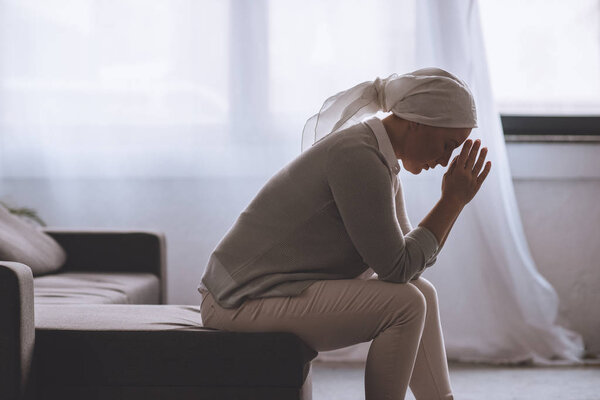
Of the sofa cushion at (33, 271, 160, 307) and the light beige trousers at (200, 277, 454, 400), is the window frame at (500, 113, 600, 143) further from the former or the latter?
the light beige trousers at (200, 277, 454, 400)

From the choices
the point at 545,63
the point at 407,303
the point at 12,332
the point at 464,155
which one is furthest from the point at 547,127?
the point at 12,332

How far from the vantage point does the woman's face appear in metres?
1.59

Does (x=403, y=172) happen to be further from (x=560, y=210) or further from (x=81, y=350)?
(x=81, y=350)

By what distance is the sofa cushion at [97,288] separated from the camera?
2164 mm

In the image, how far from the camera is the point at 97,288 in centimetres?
235

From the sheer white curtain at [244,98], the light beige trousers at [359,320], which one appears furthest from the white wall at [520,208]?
the light beige trousers at [359,320]

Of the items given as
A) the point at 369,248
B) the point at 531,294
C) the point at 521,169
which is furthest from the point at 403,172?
the point at 369,248

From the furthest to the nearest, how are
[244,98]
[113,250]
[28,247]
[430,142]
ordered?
[244,98] < [113,250] < [28,247] < [430,142]

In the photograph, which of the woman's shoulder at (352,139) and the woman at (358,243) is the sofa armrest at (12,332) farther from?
the woman's shoulder at (352,139)

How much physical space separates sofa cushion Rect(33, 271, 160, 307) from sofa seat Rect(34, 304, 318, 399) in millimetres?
436

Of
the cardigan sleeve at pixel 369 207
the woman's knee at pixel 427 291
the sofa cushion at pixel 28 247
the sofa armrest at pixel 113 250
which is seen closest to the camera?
the cardigan sleeve at pixel 369 207

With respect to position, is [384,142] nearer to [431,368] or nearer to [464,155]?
[464,155]

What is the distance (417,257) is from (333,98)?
1.40 ft

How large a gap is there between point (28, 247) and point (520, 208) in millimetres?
1943
